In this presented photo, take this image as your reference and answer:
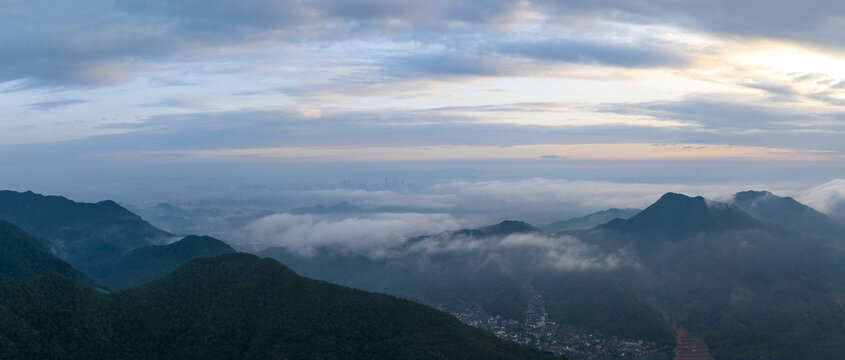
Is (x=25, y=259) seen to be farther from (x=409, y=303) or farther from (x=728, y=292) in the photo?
(x=728, y=292)

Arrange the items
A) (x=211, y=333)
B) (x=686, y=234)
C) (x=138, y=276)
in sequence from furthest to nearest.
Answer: (x=686, y=234) < (x=138, y=276) < (x=211, y=333)

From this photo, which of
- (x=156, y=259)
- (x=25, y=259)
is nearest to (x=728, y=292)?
(x=156, y=259)

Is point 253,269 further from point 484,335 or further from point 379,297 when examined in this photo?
point 484,335

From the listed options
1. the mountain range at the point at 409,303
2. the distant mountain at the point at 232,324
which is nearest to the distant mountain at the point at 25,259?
the mountain range at the point at 409,303

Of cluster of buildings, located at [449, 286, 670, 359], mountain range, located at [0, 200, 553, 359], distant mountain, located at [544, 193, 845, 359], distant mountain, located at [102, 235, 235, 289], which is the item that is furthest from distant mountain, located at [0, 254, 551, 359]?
distant mountain, located at [102, 235, 235, 289]

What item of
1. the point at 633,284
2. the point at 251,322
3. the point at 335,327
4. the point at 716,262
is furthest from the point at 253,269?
the point at 716,262
